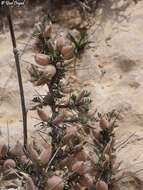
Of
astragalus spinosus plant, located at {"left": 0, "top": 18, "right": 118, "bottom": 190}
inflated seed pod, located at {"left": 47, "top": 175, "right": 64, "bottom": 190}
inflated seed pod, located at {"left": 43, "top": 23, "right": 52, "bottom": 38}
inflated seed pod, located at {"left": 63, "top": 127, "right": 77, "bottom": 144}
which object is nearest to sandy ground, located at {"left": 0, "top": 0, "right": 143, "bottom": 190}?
astragalus spinosus plant, located at {"left": 0, "top": 18, "right": 118, "bottom": 190}

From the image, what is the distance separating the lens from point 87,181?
68.3 inches

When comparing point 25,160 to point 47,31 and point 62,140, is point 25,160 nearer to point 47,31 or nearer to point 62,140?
point 62,140

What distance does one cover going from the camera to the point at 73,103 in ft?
5.89

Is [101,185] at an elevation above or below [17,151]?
below

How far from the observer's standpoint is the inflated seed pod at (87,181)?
1.73 metres

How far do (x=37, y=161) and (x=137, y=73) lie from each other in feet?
4.02

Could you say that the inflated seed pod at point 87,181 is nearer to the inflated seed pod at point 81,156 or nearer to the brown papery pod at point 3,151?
the inflated seed pod at point 81,156

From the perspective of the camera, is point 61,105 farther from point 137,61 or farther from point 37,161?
point 137,61

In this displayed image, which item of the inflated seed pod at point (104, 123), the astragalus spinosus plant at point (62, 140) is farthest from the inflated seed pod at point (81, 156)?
the inflated seed pod at point (104, 123)

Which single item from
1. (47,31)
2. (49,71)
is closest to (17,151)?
(49,71)

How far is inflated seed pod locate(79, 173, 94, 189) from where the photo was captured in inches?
68.2

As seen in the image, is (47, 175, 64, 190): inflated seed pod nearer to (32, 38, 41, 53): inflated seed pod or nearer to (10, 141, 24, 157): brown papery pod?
(10, 141, 24, 157): brown papery pod

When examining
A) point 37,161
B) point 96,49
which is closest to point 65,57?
point 37,161

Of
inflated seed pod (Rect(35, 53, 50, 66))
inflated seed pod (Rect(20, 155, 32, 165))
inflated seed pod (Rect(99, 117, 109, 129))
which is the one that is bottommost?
inflated seed pod (Rect(20, 155, 32, 165))
